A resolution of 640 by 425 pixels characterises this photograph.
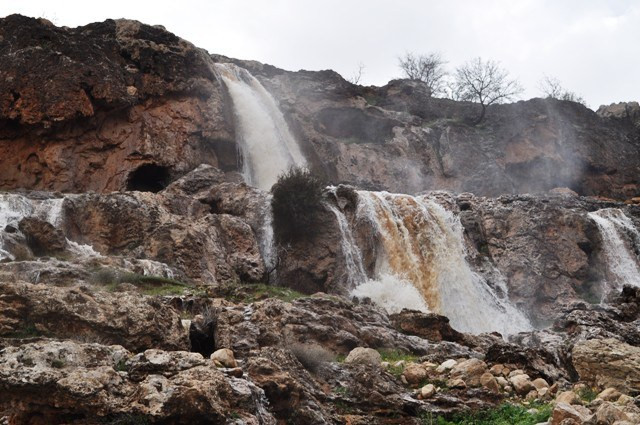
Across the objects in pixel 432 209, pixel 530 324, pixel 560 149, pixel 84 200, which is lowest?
pixel 530 324

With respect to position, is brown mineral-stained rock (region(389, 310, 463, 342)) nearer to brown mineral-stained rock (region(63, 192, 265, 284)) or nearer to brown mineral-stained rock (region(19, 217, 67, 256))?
brown mineral-stained rock (region(63, 192, 265, 284))

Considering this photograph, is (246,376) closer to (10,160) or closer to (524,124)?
(10,160)

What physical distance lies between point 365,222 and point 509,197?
29.6 ft

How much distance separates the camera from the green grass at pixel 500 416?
340 inches

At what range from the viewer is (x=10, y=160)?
2973 centimetres

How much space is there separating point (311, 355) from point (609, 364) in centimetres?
452

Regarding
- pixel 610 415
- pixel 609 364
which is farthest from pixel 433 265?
pixel 610 415

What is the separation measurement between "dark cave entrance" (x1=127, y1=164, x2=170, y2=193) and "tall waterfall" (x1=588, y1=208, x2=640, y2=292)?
64.6 ft

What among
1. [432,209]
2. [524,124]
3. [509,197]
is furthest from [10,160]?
[524,124]

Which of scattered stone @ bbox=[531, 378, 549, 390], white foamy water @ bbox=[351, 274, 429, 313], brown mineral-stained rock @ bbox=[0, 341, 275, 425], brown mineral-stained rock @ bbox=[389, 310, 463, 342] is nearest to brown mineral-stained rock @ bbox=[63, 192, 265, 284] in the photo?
white foamy water @ bbox=[351, 274, 429, 313]

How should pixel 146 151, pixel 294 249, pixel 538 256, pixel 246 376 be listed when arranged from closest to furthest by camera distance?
1. pixel 246 376
2. pixel 294 249
3. pixel 538 256
4. pixel 146 151

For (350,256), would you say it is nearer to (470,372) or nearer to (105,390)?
(470,372)

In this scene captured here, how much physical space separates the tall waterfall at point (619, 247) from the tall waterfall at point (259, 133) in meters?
15.1

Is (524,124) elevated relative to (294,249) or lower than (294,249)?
elevated
